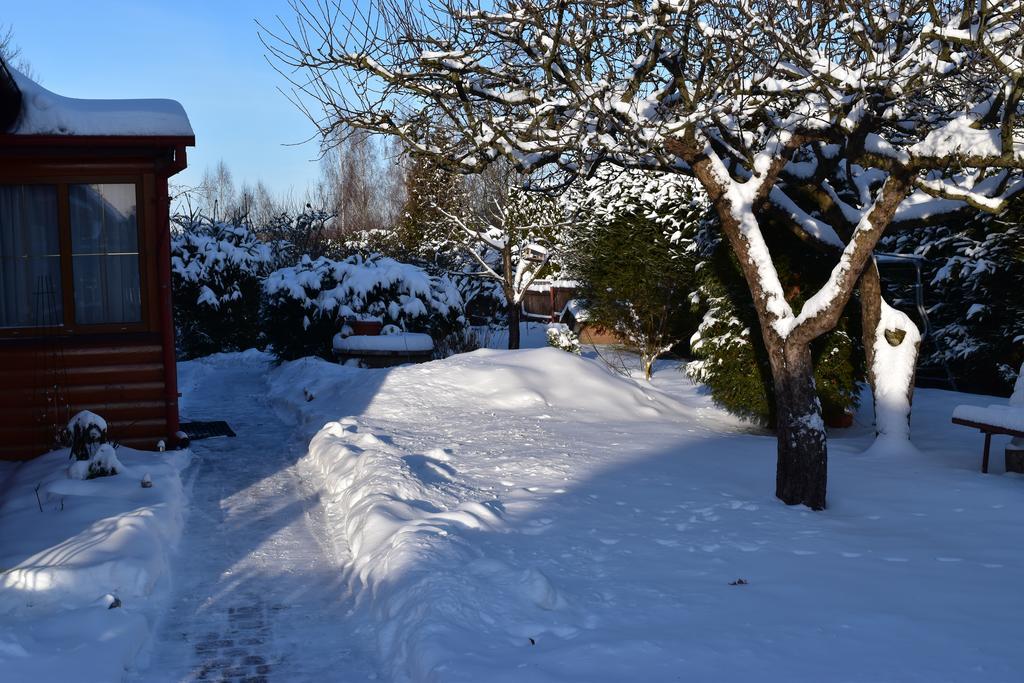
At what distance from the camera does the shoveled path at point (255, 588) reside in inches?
160

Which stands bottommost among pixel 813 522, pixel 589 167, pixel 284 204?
pixel 813 522

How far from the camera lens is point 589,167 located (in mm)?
8211

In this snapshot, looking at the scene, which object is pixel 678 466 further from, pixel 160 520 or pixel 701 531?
pixel 160 520

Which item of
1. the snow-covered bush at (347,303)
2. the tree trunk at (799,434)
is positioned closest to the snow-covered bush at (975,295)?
the tree trunk at (799,434)

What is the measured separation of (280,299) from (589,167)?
385 inches

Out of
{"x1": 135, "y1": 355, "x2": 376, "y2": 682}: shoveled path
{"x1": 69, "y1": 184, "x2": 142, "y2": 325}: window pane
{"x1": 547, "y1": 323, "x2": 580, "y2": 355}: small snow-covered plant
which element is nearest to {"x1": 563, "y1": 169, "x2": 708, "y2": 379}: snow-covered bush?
{"x1": 547, "y1": 323, "x2": 580, "y2": 355}: small snow-covered plant

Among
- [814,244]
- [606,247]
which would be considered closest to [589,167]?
[814,244]

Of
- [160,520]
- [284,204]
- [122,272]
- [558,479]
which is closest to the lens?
[160,520]

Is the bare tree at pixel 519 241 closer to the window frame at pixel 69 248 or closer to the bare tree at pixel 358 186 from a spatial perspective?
the window frame at pixel 69 248

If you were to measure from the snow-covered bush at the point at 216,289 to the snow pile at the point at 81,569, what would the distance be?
1355 cm

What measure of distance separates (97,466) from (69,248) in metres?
2.62

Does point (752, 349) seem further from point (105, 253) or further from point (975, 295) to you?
point (105, 253)

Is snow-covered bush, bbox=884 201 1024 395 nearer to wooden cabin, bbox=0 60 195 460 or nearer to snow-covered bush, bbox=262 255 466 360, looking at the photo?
snow-covered bush, bbox=262 255 466 360

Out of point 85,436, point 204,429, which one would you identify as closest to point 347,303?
point 204,429
